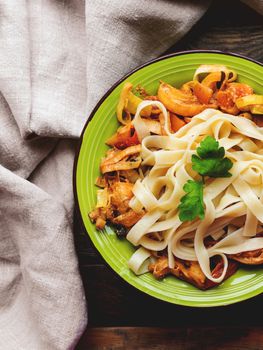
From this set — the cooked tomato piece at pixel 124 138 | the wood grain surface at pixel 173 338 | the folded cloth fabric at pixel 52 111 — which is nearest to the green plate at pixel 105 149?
the cooked tomato piece at pixel 124 138

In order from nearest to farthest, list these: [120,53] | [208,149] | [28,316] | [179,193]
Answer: [208,149] → [179,193] → [120,53] → [28,316]

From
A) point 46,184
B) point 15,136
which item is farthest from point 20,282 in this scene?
point 15,136

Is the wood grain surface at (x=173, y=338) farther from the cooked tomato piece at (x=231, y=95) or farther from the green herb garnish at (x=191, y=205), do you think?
the cooked tomato piece at (x=231, y=95)

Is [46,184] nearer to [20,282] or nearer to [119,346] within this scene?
[20,282]

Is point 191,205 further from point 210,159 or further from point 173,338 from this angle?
point 173,338

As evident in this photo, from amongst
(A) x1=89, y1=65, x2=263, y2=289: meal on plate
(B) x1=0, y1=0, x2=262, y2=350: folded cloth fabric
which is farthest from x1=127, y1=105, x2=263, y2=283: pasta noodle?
(B) x1=0, y1=0, x2=262, y2=350: folded cloth fabric

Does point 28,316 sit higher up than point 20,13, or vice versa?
point 20,13
